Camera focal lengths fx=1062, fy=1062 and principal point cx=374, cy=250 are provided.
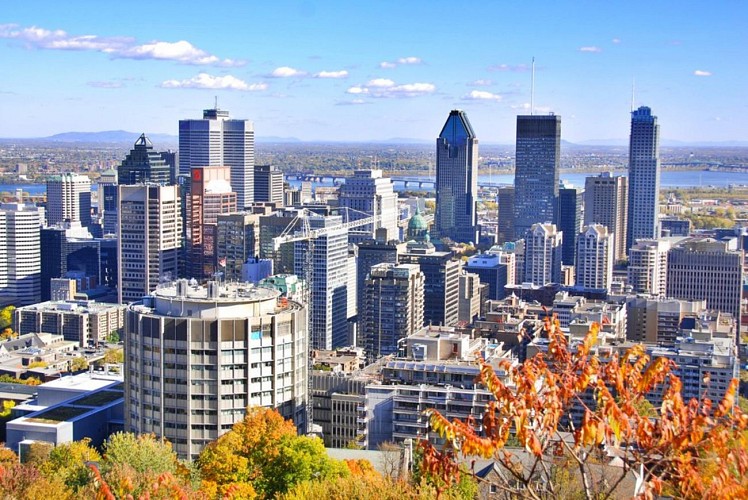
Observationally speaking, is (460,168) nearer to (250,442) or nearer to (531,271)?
(531,271)

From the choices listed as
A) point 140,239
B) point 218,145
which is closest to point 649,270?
point 140,239

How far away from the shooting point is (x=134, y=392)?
1588 centimetres

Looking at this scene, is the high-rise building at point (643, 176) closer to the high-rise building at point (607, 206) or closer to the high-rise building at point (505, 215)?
the high-rise building at point (607, 206)

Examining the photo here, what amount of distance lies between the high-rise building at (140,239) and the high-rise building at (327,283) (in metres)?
7.03

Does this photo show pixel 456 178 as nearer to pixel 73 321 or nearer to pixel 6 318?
pixel 6 318

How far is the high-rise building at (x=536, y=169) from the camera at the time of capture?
2638 inches

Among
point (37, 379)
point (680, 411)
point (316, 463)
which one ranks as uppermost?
point (680, 411)

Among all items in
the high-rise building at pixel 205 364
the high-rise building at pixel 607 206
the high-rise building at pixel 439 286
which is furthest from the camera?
the high-rise building at pixel 607 206

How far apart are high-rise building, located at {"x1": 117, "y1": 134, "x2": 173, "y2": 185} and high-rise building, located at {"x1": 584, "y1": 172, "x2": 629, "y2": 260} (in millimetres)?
26797

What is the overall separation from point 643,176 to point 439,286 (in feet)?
107

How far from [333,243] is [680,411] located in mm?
37696

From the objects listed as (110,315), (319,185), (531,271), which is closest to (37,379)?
(110,315)

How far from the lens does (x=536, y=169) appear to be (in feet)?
222

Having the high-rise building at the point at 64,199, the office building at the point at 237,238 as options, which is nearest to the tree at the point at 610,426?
the office building at the point at 237,238
